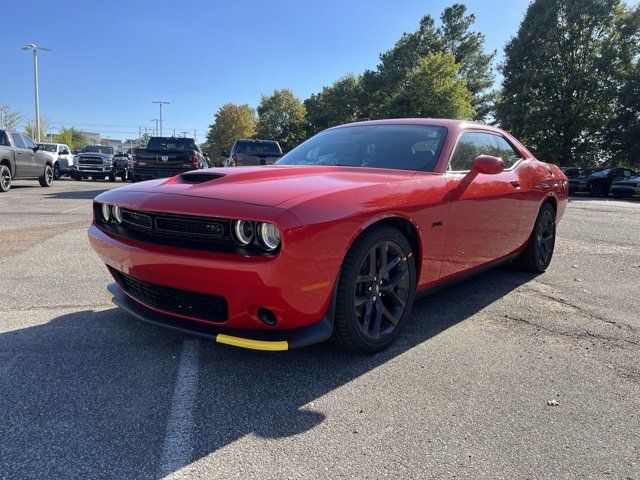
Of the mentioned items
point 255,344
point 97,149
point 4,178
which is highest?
point 97,149

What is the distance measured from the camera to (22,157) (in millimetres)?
13773

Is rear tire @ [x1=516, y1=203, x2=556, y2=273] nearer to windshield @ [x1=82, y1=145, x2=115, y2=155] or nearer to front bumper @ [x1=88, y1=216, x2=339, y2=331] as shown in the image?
front bumper @ [x1=88, y1=216, x2=339, y2=331]

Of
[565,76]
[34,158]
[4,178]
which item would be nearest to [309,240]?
[4,178]

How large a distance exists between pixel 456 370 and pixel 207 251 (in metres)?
1.54

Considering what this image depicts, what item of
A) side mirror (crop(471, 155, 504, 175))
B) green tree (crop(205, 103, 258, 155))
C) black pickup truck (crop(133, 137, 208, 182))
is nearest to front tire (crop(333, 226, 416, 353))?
side mirror (crop(471, 155, 504, 175))

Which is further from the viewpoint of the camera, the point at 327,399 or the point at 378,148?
the point at 378,148

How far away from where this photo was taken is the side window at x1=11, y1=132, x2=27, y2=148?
13.6 metres

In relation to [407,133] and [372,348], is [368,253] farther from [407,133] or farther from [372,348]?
[407,133]

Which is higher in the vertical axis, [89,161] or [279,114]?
[279,114]

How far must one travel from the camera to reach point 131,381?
7.89 ft

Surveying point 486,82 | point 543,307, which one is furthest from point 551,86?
point 543,307

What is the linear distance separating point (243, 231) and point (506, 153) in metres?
3.12

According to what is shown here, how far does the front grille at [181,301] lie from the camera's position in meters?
2.38

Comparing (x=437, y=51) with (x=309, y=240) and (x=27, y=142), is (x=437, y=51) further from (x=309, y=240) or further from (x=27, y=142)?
(x=309, y=240)
